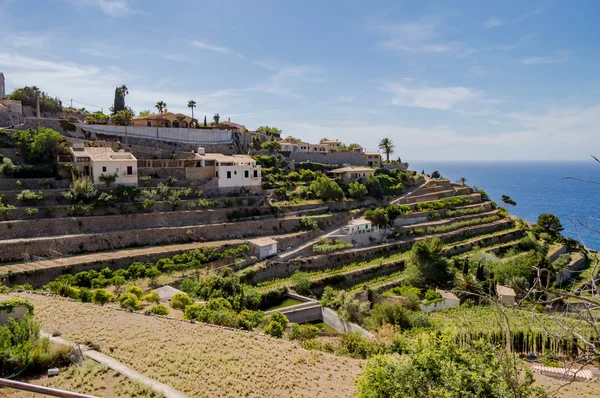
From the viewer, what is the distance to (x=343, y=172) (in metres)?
49.8

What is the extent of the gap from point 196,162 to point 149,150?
5.47 m

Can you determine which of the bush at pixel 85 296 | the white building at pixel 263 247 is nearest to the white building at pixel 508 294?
the white building at pixel 263 247

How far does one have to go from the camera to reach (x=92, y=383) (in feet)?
37.3

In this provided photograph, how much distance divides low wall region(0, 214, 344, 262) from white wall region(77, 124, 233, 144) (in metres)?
17.3

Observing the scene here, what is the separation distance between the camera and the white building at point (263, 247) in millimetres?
31984

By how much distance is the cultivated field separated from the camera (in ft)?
41.6

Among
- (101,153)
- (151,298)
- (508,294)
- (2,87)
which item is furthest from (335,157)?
(2,87)

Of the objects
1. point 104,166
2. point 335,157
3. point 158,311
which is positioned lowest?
point 158,311

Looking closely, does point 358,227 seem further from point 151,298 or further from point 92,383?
point 92,383

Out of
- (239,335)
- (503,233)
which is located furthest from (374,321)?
(503,233)

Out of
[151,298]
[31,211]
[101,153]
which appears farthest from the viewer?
[101,153]

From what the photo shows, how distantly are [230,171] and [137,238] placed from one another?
12.0 m

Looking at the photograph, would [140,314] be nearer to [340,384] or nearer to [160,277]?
[160,277]

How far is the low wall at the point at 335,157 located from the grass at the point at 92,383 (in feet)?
146
